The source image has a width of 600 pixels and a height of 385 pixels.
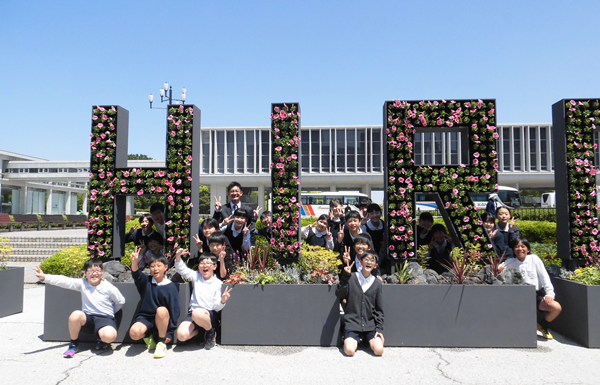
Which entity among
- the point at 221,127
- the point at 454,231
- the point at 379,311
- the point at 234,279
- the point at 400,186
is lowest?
the point at 379,311

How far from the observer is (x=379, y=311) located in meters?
4.39

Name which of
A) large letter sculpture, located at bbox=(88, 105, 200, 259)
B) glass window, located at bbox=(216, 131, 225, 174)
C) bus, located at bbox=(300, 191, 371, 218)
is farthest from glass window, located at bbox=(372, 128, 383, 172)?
large letter sculpture, located at bbox=(88, 105, 200, 259)

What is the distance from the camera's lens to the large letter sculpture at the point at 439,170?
5.70m

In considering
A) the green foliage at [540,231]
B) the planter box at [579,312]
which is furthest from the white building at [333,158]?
the planter box at [579,312]

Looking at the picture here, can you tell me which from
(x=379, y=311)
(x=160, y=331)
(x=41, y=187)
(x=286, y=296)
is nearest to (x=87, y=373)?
(x=160, y=331)

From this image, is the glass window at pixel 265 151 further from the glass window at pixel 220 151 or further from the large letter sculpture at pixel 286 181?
the large letter sculpture at pixel 286 181

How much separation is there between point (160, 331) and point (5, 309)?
348cm

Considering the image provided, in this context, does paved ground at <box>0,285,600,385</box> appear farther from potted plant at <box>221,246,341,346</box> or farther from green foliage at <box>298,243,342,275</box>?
green foliage at <box>298,243,342,275</box>

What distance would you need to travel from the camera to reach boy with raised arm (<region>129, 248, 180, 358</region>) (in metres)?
4.29

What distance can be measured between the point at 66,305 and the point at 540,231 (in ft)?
49.8

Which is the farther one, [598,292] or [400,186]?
[400,186]

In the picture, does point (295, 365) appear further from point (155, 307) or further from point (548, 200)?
point (548, 200)

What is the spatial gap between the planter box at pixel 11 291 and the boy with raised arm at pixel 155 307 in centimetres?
302

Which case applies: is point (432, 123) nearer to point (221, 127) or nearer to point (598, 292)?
point (598, 292)
